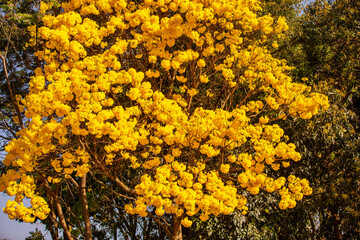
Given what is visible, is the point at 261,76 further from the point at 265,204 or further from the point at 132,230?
the point at 132,230

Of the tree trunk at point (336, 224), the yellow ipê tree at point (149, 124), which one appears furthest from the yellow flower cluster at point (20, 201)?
the tree trunk at point (336, 224)

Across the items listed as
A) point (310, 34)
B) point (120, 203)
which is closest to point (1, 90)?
point (120, 203)

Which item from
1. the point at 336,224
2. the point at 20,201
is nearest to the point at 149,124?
the point at 20,201

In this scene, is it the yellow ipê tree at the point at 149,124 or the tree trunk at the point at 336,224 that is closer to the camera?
the yellow ipê tree at the point at 149,124

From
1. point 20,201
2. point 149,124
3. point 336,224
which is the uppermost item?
point 149,124

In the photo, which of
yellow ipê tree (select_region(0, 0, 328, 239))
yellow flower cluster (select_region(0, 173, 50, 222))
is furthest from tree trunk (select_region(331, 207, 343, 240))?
yellow flower cluster (select_region(0, 173, 50, 222))

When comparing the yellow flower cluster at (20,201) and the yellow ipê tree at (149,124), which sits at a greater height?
the yellow ipê tree at (149,124)

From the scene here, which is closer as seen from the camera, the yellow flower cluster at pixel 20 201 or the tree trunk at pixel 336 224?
→ the yellow flower cluster at pixel 20 201

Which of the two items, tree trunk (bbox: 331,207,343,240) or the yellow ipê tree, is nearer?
the yellow ipê tree

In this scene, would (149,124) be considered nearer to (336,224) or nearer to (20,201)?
(20,201)

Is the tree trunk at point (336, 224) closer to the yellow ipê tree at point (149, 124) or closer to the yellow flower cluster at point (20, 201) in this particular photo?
the yellow ipê tree at point (149, 124)

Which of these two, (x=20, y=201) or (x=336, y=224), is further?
(x=336, y=224)

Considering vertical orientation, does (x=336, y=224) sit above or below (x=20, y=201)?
above

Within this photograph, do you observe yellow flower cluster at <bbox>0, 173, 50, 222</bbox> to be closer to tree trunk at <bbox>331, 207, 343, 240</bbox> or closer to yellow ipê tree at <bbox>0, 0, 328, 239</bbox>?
yellow ipê tree at <bbox>0, 0, 328, 239</bbox>
